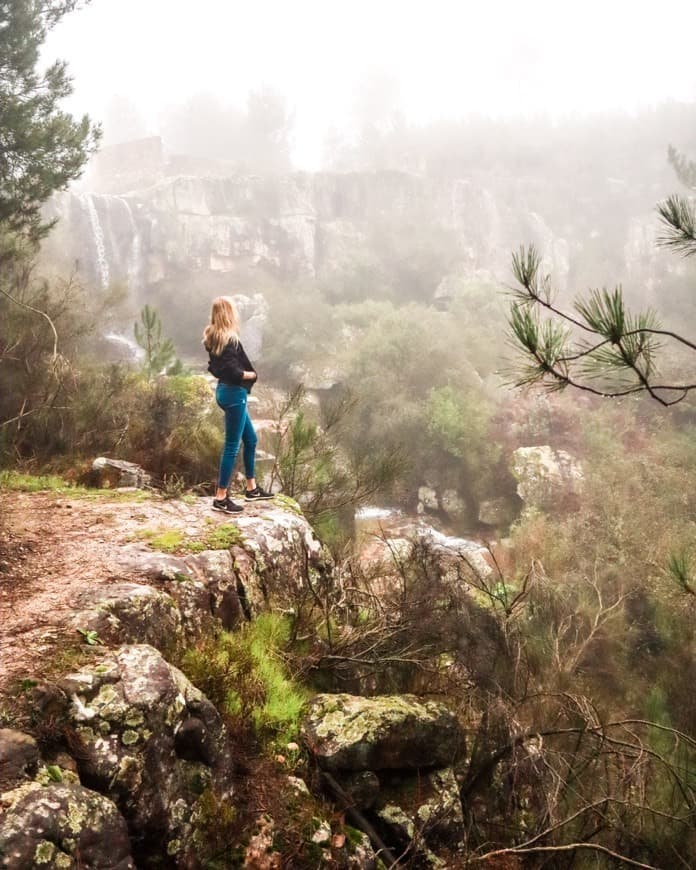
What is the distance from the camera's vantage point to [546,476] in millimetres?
14500

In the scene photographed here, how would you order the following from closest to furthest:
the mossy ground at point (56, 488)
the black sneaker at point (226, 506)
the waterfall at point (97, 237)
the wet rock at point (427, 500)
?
1. the black sneaker at point (226, 506)
2. the mossy ground at point (56, 488)
3. the wet rock at point (427, 500)
4. the waterfall at point (97, 237)

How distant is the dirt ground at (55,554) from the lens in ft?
7.53

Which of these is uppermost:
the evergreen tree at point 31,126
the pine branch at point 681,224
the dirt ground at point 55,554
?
the evergreen tree at point 31,126

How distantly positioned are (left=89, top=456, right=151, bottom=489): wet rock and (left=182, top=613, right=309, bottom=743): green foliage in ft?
9.67

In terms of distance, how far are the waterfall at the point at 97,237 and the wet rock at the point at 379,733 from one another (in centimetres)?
2515

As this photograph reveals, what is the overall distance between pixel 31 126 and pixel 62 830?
7975mm

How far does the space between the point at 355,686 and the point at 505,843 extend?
1.19m

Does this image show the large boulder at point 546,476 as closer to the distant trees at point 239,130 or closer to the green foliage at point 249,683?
the green foliage at point 249,683

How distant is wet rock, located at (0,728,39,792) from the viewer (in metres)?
1.62

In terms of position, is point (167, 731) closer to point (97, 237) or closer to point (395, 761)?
point (395, 761)

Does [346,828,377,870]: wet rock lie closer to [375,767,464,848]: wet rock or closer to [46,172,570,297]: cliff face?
[375,767,464,848]: wet rock

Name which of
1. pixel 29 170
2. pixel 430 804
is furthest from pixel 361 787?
pixel 29 170

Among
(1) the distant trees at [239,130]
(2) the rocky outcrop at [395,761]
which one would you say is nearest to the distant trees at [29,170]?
(2) the rocky outcrop at [395,761]

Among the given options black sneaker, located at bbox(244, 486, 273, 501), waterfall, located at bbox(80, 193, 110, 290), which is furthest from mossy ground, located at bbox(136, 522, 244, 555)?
waterfall, located at bbox(80, 193, 110, 290)
